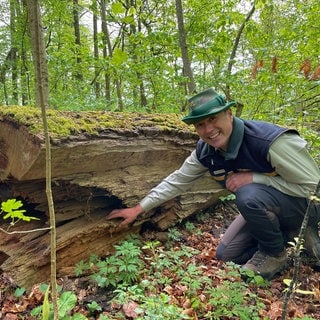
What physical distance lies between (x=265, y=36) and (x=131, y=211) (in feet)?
20.0

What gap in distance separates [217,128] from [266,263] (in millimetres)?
1349

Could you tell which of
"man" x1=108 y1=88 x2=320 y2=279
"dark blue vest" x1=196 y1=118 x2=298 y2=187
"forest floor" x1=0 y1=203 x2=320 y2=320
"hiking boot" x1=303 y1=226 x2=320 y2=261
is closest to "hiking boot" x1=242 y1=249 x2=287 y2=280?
"man" x1=108 y1=88 x2=320 y2=279

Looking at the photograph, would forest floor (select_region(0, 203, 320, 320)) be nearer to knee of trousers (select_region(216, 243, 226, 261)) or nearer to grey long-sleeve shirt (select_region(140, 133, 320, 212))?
knee of trousers (select_region(216, 243, 226, 261))

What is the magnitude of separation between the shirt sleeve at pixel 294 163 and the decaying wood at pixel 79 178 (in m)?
1.23

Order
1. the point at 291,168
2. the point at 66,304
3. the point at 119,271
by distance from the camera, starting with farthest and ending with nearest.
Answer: the point at 291,168 < the point at 119,271 < the point at 66,304

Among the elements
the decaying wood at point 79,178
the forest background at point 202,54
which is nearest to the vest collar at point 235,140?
the decaying wood at point 79,178

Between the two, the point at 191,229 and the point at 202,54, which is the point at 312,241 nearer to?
the point at 191,229

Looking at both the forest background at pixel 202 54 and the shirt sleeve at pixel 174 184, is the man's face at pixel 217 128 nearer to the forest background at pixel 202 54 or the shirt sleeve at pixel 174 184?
the shirt sleeve at pixel 174 184

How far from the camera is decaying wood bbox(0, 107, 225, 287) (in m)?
2.57

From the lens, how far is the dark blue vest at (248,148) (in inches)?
106

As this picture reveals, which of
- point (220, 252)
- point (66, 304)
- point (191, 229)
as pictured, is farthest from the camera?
point (191, 229)

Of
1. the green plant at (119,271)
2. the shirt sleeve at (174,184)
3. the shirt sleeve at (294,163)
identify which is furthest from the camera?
the shirt sleeve at (174,184)

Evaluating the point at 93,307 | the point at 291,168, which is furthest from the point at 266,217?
the point at 93,307

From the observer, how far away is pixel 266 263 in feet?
9.34
